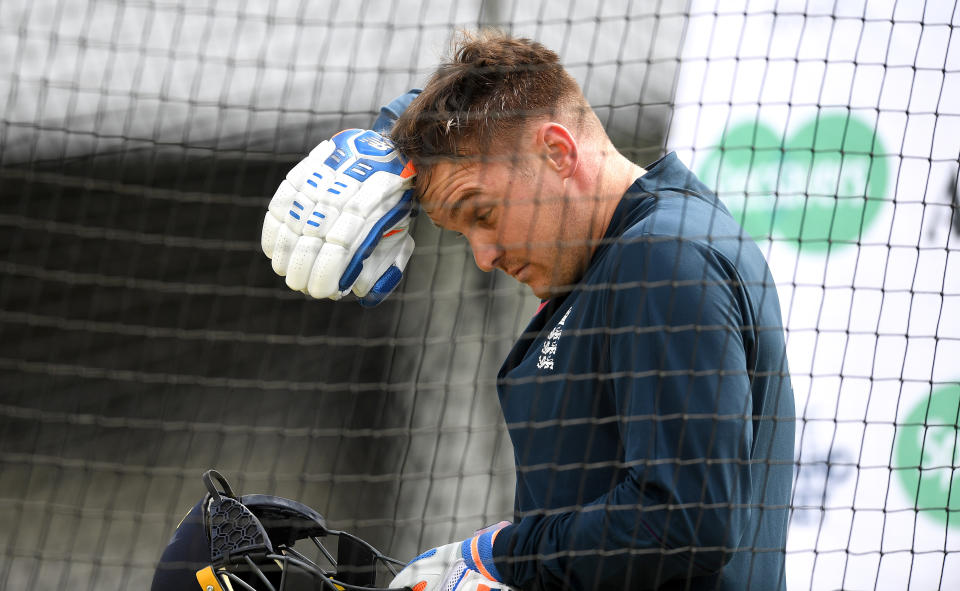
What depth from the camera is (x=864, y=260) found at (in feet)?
8.03

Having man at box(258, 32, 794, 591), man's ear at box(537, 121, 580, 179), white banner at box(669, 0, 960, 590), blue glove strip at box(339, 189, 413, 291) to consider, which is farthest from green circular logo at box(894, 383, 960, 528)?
blue glove strip at box(339, 189, 413, 291)

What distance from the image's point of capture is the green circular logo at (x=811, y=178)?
98.1 inches

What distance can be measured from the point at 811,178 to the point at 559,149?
1.25m

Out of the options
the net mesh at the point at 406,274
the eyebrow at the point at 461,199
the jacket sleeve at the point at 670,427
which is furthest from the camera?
the net mesh at the point at 406,274

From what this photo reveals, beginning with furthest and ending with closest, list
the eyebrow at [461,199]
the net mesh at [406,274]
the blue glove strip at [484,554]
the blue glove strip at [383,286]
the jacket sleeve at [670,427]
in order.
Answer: the net mesh at [406,274], the blue glove strip at [383,286], the eyebrow at [461,199], the blue glove strip at [484,554], the jacket sleeve at [670,427]

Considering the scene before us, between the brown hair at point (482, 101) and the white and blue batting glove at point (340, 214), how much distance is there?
60 mm

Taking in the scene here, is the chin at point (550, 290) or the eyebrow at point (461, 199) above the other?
the eyebrow at point (461, 199)

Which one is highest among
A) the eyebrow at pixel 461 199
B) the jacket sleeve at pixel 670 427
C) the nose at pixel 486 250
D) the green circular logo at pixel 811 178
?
the green circular logo at pixel 811 178

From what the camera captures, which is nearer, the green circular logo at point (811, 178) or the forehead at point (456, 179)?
the forehead at point (456, 179)

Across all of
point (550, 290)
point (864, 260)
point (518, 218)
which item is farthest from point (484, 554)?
point (864, 260)

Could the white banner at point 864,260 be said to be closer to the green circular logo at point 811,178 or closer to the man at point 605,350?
the green circular logo at point 811,178

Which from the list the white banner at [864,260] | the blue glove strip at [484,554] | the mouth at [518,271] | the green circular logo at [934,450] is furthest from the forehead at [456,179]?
the green circular logo at [934,450]

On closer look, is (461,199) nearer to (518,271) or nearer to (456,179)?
(456,179)

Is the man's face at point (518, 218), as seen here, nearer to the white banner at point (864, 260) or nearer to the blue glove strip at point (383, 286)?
the blue glove strip at point (383, 286)
